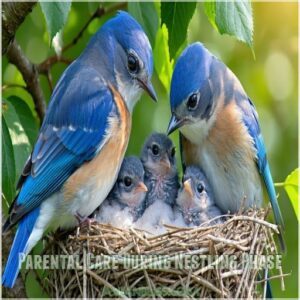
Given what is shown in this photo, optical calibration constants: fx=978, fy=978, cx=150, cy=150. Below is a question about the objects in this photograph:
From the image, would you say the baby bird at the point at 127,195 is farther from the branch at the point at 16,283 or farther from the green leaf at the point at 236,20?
the green leaf at the point at 236,20

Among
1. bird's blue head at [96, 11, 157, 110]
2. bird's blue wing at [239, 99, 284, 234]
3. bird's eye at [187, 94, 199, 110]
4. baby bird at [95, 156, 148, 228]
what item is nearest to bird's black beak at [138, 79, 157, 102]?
bird's blue head at [96, 11, 157, 110]

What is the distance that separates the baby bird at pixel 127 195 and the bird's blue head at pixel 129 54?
37cm

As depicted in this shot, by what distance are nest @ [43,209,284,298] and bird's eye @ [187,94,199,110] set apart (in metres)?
0.74

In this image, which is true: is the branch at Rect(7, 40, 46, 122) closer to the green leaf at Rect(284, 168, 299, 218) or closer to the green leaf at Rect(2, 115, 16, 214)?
the green leaf at Rect(2, 115, 16, 214)

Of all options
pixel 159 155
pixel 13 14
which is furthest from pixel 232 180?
pixel 13 14

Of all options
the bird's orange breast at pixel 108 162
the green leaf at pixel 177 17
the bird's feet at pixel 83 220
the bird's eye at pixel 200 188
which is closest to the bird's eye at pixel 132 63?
the bird's orange breast at pixel 108 162

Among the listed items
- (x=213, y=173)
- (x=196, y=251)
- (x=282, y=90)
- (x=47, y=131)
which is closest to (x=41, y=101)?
(x=47, y=131)

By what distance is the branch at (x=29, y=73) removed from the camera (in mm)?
5469

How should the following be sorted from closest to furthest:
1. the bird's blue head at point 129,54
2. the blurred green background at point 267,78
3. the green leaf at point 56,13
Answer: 1. the green leaf at point 56,13
2. the bird's blue head at point 129,54
3. the blurred green background at point 267,78

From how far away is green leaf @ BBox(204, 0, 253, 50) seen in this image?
4.59 m

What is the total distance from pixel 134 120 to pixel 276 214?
4.11 ft

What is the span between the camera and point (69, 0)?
432 cm

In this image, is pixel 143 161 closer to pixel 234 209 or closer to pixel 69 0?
pixel 234 209

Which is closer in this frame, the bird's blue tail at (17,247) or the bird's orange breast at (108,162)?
the bird's blue tail at (17,247)
